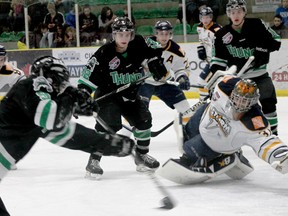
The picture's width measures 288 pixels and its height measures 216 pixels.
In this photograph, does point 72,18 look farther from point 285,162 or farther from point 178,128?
point 285,162

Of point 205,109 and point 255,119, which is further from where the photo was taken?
point 205,109

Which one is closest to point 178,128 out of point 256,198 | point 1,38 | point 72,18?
point 256,198

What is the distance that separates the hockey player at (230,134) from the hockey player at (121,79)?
0.45 m

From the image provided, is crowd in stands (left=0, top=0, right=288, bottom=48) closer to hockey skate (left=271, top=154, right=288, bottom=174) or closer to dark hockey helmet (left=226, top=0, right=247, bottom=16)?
dark hockey helmet (left=226, top=0, right=247, bottom=16)

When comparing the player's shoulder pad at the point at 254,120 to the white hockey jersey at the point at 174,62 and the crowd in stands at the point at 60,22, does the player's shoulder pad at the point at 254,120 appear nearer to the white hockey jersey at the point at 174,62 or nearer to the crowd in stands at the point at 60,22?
the white hockey jersey at the point at 174,62

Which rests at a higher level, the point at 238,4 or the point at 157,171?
the point at 238,4

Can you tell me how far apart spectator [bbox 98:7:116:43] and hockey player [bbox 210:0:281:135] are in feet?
13.0

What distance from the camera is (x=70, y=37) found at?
898 centimetres

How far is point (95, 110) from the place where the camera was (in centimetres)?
316

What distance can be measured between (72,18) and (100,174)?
4921 millimetres

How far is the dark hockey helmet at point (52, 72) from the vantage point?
9.54 ft

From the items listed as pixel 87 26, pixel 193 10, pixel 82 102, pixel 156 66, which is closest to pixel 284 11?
pixel 193 10

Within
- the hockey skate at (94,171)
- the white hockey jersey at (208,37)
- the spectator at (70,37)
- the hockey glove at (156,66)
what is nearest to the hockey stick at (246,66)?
the hockey glove at (156,66)

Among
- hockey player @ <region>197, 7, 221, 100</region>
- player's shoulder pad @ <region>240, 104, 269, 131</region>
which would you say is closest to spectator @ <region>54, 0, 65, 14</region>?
hockey player @ <region>197, 7, 221, 100</region>
